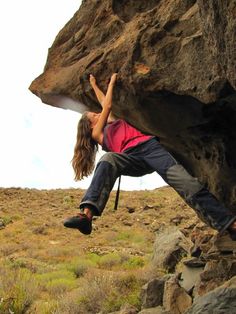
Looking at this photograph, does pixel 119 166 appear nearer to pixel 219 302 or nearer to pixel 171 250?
pixel 219 302

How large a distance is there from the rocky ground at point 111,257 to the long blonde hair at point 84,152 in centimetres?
203

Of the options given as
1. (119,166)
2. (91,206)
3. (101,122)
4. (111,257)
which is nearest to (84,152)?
(101,122)

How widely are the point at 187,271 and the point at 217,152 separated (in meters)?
3.07

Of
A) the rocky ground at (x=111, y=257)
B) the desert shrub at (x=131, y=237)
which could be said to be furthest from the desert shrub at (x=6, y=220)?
the desert shrub at (x=131, y=237)

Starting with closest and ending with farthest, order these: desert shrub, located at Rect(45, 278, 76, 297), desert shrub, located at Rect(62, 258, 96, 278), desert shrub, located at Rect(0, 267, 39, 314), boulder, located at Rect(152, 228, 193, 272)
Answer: boulder, located at Rect(152, 228, 193, 272) → desert shrub, located at Rect(0, 267, 39, 314) → desert shrub, located at Rect(45, 278, 76, 297) → desert shrub, located at Rect(62, 258, 96, 278)

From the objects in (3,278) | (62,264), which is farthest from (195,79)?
(62,264)

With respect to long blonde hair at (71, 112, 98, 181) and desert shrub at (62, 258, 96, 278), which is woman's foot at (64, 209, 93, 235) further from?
desert shrub at (62, 258, 96, 278)

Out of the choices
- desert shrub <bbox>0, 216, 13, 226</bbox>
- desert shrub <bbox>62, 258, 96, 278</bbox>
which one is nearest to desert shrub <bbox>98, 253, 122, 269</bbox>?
desert shrub <bbox>62, 258, 96, 278</bbox>

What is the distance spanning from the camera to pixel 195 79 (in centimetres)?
667

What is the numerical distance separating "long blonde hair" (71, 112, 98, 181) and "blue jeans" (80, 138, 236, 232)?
22.8 inches

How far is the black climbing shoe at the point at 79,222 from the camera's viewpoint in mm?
6211

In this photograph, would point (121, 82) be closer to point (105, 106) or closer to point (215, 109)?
point (105, 106)

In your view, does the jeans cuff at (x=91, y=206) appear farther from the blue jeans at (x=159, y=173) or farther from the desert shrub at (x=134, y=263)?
the desert shrub at (x=134, y=263)

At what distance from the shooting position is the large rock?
6195 millimetres
